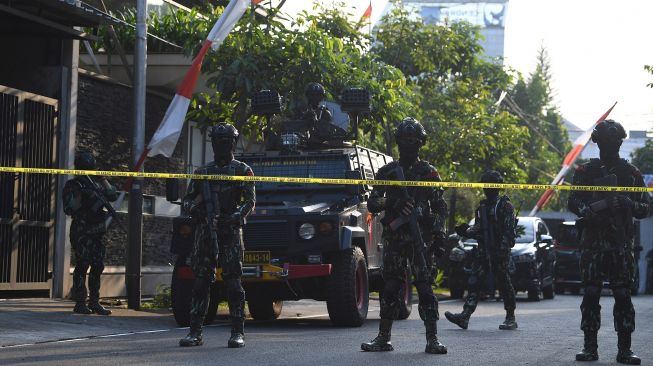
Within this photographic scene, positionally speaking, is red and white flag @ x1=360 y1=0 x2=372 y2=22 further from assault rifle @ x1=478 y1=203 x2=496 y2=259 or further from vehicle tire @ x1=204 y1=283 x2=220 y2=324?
vehicle tire @ x1=204 y1=283 x2=220 y2=324

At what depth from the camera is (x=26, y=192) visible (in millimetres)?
15859

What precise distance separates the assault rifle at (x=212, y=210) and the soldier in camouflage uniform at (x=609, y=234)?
291 cm

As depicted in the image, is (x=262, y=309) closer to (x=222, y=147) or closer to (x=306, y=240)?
(x=306, y=240)

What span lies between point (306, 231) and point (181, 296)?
1474 mm

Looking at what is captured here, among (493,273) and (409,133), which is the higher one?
(409,133)

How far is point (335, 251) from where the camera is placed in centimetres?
1308

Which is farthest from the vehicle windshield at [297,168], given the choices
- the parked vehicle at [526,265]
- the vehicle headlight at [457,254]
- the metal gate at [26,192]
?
the parked vehicle at [526,265]

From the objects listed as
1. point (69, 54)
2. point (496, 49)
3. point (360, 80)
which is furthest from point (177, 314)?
point (496, 49)

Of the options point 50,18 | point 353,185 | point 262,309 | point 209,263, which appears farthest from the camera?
point 50,18

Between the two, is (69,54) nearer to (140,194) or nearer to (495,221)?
(140,194)

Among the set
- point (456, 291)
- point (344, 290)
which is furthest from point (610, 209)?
point (456, 291)

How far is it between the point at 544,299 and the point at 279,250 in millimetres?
12567

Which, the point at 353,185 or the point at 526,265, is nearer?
the point at 353,185

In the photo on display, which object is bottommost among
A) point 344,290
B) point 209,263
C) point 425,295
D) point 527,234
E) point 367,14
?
point 344,290
